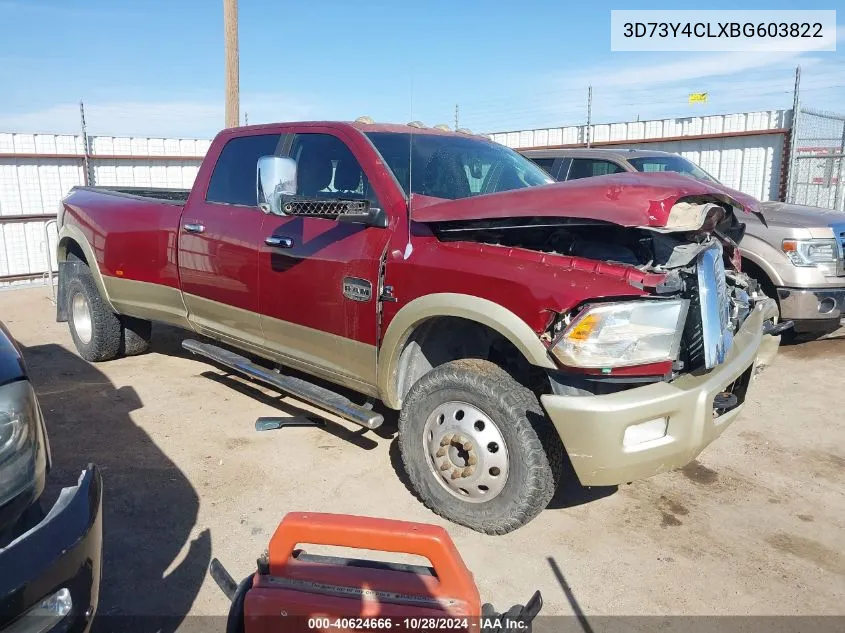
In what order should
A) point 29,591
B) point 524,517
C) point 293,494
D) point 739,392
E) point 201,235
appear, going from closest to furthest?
point 29,591, point 524,517, point 739,392, point 293,494, point 201,235

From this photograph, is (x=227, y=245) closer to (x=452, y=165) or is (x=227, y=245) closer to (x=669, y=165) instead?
(x=452, y=165)

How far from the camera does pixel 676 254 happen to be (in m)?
2.96

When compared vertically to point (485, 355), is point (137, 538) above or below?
below

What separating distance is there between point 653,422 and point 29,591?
2217mm

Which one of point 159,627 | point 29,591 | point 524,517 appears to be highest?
point 29,591

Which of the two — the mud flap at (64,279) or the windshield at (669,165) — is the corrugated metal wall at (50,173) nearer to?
the mud flap at (64,279)

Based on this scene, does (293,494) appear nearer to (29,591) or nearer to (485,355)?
(485,355)

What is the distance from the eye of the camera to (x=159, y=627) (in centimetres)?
253

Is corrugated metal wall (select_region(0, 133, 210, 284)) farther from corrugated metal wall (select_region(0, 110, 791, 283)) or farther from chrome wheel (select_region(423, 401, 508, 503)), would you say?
chrome wheel (select_region(423, 401, 508, 503))

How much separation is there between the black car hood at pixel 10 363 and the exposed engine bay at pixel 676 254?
189cm

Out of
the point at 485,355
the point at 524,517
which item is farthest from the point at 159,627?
the point at 485,355

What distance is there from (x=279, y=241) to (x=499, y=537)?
204 cm

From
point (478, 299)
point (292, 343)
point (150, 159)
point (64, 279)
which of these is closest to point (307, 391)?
point (292, 343)

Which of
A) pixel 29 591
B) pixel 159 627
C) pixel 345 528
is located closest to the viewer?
pixel 29 591
